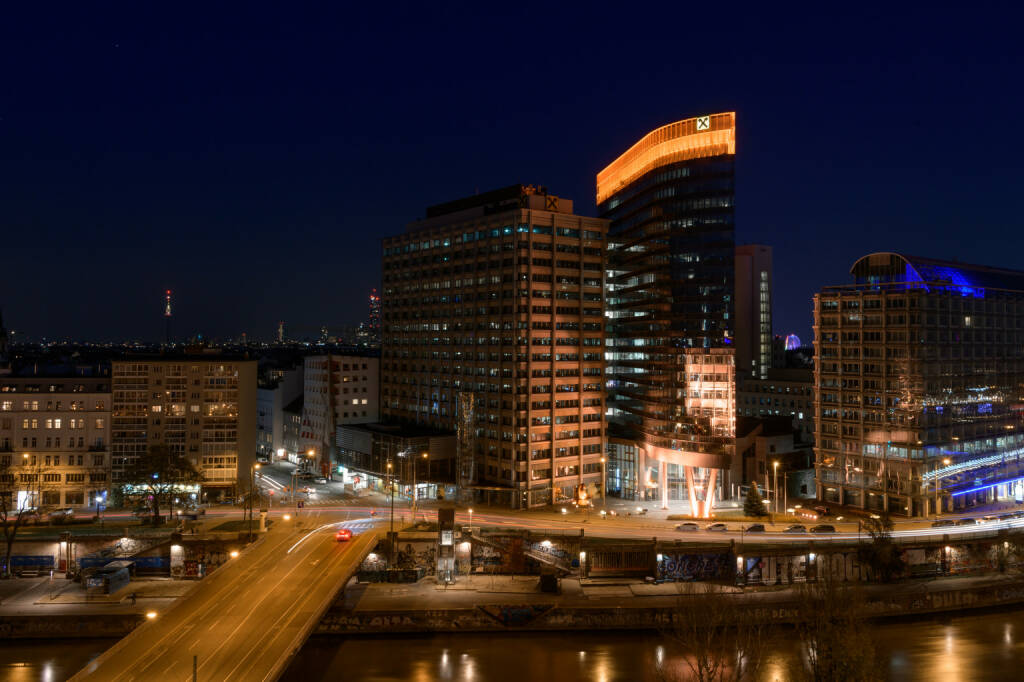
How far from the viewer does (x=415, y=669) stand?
4569cm

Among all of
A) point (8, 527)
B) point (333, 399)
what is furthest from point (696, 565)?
point (8, 527)

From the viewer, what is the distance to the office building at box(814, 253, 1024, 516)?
7269cm

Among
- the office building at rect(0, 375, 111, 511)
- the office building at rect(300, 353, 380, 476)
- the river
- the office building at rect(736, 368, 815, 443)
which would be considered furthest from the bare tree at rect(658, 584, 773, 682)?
the office building at rect(736, 368, 815, 443)

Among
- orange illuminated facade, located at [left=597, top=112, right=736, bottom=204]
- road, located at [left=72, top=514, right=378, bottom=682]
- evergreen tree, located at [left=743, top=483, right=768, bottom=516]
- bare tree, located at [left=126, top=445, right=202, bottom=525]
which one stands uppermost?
orange illuminated facade, located at [left=597, top=112, right=736, bottom=204]

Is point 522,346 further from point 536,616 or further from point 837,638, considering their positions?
point 837,638

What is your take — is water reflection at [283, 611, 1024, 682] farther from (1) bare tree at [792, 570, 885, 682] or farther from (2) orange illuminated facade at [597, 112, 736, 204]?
(2) orange illuminated facade at [597, 112, 736, 204]

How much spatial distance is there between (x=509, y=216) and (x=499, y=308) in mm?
9916

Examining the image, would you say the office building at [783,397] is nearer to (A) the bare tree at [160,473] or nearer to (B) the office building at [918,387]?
(B) the office building at [918,387]

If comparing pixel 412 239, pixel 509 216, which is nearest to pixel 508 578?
pixel 509 216

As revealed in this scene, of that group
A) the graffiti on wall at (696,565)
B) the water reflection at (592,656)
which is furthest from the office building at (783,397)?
the water reflection at (592,656)

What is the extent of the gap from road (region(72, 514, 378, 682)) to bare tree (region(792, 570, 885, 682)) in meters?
26.2

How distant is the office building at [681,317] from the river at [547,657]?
26.1m

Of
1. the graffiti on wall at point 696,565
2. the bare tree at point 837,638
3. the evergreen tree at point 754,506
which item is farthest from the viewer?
the evergreen tree at point 754,506

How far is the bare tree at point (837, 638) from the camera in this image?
36.4 m
